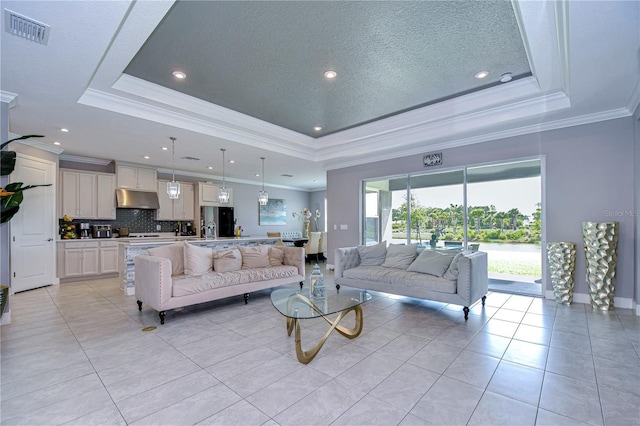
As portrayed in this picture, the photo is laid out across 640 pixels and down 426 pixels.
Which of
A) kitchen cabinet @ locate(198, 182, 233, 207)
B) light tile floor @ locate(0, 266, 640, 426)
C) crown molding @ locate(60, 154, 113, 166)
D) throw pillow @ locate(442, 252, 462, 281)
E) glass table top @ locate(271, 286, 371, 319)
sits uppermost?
crown molding @ locate(60, 154, 113, 166)

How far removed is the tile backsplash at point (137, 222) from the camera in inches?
277

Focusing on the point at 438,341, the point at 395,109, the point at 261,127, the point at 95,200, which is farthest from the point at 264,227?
the point at 438,341

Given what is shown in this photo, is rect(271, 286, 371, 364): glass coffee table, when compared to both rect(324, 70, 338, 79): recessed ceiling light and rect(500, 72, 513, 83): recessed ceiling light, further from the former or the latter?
rect(500, 72, 513, 83): recessed ceiling light

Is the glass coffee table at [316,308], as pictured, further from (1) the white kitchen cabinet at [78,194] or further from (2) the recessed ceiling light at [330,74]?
(1) the white kitchen cabinet at [78,194]

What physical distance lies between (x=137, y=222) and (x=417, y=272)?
6960 millimetres

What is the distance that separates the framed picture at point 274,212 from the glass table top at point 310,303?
24.3ft

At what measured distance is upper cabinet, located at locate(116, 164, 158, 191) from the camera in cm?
686

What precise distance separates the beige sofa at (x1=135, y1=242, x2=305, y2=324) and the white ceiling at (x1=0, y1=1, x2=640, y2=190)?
2003 mm

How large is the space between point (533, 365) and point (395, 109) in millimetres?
3825

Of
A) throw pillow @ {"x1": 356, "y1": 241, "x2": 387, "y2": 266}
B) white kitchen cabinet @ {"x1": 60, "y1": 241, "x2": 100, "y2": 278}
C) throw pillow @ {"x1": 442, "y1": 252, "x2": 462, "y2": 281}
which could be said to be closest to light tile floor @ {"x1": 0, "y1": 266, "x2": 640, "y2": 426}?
throw pillow @ {"x1": 442, "y1": 252, "x2": 462, "y2": 281}

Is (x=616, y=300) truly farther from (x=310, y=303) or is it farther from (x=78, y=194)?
(x=78, y=194)

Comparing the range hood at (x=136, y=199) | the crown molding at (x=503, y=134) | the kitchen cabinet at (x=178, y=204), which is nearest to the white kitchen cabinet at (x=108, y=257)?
the range hood at (x=136, y=199)

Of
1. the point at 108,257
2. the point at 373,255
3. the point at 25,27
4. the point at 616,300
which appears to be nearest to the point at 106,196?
the point at 108,257

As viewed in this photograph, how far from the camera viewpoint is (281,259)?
5160 millimetres
